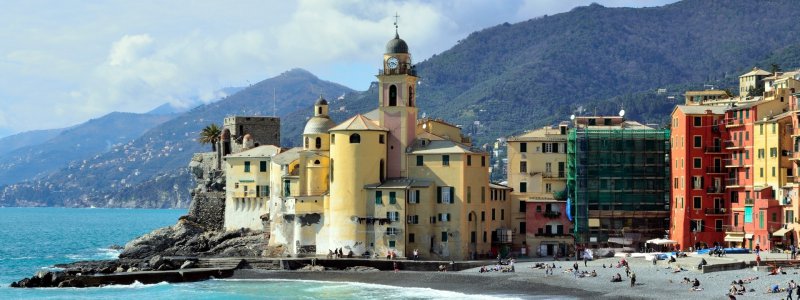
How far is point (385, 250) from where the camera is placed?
3600 inches

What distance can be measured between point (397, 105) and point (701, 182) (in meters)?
24.2

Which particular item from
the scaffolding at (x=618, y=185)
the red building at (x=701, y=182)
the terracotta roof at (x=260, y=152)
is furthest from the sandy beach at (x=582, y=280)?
the terracotta roof at (x=260, y=152)

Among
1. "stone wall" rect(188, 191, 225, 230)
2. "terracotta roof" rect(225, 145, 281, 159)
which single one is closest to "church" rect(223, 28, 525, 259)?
"terracotta roof" rect(225, 145, 281, 159)

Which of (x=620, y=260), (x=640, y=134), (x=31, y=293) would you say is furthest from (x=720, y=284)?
(x=31, y=293)

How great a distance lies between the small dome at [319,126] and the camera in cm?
9731

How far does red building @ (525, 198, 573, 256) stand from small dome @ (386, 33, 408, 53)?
51.9 feet

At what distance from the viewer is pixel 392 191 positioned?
299 ft

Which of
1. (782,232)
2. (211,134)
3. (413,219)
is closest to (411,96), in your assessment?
(413,219)

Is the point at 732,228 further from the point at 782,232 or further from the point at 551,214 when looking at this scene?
the point at 551,214

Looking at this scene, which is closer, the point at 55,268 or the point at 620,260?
the point at 620,260

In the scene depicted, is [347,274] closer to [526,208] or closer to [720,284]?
[526,208]

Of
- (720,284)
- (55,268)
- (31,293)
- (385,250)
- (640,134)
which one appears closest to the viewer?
(720,284)

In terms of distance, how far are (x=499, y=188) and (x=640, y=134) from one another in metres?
12.2

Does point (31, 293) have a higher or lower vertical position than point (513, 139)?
lower
